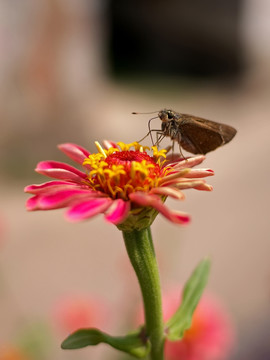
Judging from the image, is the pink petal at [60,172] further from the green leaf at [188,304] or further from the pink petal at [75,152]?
the green leaf at [188,304]

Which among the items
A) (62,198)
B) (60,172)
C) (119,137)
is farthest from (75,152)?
(119,137)

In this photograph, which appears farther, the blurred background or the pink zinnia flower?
the blurred background

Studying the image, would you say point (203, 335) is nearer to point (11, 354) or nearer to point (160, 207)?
point (11, 354)

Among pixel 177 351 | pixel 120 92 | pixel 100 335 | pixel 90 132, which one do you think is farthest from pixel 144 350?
pixel 120 92

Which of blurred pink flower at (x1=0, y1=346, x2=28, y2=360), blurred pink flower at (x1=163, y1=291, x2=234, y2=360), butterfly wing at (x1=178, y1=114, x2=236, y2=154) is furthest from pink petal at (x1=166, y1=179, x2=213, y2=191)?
blurred pink flower at (x1=0, y1=346, x2=28, y2=360)

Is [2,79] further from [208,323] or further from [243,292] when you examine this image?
[208,323]

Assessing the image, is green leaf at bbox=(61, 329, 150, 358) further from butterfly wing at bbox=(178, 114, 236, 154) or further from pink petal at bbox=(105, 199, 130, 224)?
butterfly wing at bbox=(178, 114, 236, 154)
